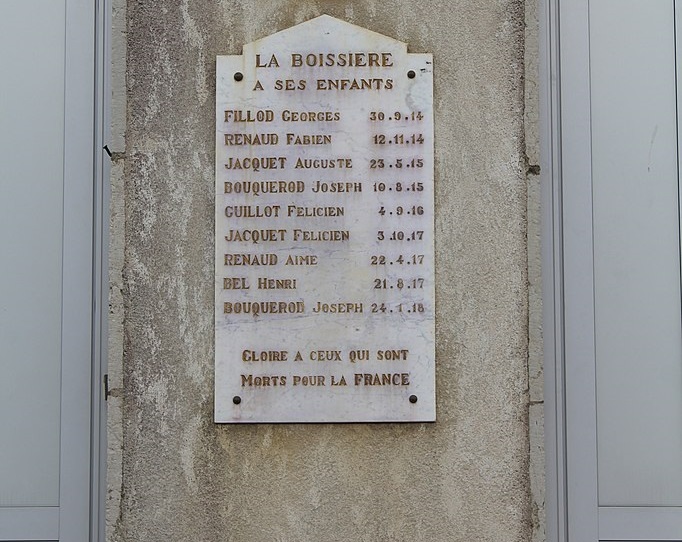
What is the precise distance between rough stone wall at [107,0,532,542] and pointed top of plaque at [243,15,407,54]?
0.13ft

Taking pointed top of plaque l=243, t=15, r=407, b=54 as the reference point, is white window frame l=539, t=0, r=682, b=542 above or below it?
below

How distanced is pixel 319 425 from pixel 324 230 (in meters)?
0.66

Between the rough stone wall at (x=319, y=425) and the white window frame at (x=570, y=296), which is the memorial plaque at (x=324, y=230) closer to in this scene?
the rough stone wall at (x=319, y=425)

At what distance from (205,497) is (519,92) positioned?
1729 mm

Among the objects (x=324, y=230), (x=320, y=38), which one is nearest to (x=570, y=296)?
(x=324, y=230)

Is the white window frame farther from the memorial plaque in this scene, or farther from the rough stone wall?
the memorial plaque

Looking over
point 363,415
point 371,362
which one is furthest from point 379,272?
point 363,415

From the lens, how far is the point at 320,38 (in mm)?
2980

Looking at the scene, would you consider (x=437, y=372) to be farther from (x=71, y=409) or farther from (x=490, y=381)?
(x=71, y=409)

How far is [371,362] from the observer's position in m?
2.89

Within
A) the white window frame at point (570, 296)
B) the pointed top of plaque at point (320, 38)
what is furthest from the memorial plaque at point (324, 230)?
the white window frame at point (570, 296)

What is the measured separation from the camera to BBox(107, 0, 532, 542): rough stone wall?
2.84 metres

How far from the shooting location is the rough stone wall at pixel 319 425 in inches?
112

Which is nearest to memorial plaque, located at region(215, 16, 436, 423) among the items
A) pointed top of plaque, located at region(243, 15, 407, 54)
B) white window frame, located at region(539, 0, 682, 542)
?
pointed top of plaque, located at region(243, 15, 407, 54)
